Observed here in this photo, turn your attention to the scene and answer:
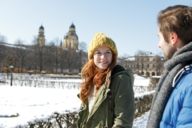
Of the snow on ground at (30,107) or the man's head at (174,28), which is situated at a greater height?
the man's head at (174,28)

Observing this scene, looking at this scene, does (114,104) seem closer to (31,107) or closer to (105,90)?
(105,90)

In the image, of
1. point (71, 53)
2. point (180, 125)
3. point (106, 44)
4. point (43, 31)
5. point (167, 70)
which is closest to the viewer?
point (180, 125)

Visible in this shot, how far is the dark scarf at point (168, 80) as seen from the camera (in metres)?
2.03

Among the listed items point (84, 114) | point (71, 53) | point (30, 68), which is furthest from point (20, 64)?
point (84, 114)

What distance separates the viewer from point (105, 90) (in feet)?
11.0

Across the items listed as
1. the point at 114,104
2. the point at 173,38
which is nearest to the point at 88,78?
the point at 114,104

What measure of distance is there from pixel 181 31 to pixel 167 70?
0.23m

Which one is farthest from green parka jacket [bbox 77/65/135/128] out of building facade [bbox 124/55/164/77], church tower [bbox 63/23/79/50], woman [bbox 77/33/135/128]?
church tower [bbox 63/23/79/50]

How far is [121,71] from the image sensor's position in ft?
11.1

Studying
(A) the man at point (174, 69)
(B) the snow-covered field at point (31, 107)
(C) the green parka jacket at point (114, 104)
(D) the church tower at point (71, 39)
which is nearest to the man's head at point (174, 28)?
(A) the man at point (174, 69)

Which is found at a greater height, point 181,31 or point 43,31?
point 43,31

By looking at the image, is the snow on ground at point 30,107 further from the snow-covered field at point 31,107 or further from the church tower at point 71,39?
the church tower at point 71,39

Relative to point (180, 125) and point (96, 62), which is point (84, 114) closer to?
point (96, 62)

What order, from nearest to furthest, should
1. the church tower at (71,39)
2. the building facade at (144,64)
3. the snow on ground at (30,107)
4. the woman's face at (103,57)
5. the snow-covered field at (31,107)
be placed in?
the woman's face at (103,57) → the snow on ground at (30,107) → the snow-covered field at (31,107) → the building facade at (144,64) → the church tower at (71,39)
